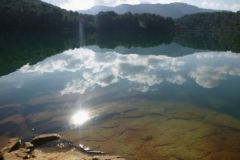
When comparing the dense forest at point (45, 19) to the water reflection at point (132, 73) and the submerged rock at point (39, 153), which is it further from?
the submerged rock at point (39, 153)

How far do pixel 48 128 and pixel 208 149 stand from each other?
10.6 metres

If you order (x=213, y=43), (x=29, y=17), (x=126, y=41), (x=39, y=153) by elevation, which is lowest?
(x=213, y=43)

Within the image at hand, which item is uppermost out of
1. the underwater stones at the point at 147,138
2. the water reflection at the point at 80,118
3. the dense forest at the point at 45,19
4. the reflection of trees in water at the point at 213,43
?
the dense forest at the point at 45,19

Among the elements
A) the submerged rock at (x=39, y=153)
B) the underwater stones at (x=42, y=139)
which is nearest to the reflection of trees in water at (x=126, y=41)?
the underwater stones at (x=42, y=139)

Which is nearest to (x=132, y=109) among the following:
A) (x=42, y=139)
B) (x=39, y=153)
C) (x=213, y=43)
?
(x=42, y=139)

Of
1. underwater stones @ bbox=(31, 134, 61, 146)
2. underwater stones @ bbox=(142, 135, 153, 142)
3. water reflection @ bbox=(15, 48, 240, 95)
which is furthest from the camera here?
water reflection @ bbox=(15, 48, 240, 95)

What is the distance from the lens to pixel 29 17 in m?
150

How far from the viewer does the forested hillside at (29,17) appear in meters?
143

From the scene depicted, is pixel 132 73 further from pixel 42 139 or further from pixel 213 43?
pixel 213 43

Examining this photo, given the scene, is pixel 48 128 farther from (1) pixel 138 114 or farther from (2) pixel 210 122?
(2) pixel 210 122

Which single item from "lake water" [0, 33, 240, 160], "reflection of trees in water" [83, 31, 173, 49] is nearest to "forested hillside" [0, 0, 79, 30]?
"reflection of trees in water" [83, 31, 173, 49]

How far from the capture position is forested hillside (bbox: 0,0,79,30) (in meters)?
143

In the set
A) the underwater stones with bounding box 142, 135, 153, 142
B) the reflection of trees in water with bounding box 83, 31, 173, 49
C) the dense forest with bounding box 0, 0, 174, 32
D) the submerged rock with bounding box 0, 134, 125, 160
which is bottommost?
the reflection of trees in water with bounding box 83, 31, 173, 49

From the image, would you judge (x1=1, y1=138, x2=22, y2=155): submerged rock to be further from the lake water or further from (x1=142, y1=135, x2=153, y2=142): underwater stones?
(x1=142, y1=135, x2=153, y2=142): underwater stones
